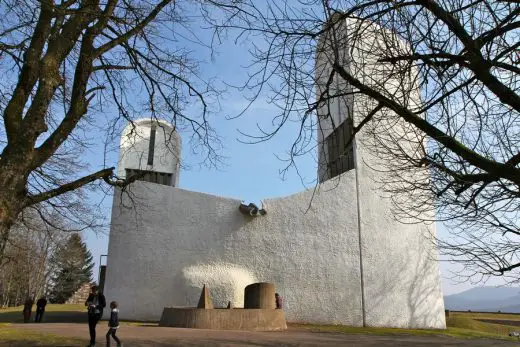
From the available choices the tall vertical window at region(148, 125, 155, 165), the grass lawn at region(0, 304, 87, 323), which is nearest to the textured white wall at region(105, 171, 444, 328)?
the grass lawn at region(0, 304, 87, 323)

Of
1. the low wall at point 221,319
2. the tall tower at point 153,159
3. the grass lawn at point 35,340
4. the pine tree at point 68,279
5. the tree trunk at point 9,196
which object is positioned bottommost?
the grass lawn at point 35,340

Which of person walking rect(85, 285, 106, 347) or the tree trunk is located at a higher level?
the tree trunk

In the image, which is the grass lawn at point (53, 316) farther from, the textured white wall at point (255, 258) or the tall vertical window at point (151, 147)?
the tall vertical window at point (151, 147)

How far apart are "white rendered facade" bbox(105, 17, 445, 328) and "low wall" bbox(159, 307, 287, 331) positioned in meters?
4.83

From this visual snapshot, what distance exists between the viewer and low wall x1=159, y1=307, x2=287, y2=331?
15.4 meters

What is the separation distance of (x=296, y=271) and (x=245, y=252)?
245cm

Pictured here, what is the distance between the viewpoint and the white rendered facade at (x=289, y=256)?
20.9 metres

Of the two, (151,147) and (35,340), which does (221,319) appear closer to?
(35,340)

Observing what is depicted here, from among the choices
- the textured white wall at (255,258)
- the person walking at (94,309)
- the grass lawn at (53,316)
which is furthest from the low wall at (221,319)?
the grass lawn at (53,316)

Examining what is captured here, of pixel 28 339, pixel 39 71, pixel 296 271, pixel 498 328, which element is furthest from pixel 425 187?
pixel 498 328

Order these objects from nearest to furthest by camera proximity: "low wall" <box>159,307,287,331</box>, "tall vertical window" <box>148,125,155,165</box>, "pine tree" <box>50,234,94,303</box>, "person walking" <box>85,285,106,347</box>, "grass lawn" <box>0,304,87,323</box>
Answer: "person walking" <box>85,285,106,347</box>
"low wall" <box>159,307,287,331</box>
"grass lawn" <box>0,304,87,323</box>
"tall vertical window" <box>148,125,155,165</box>
"pine tree" <box>50,234,94,303</box>

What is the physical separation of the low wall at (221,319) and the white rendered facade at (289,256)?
15.8ft

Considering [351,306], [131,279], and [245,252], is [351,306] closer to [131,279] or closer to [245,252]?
[245,252]

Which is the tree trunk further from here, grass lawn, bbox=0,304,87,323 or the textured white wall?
grass lawn, bbox=0,304,87,323
